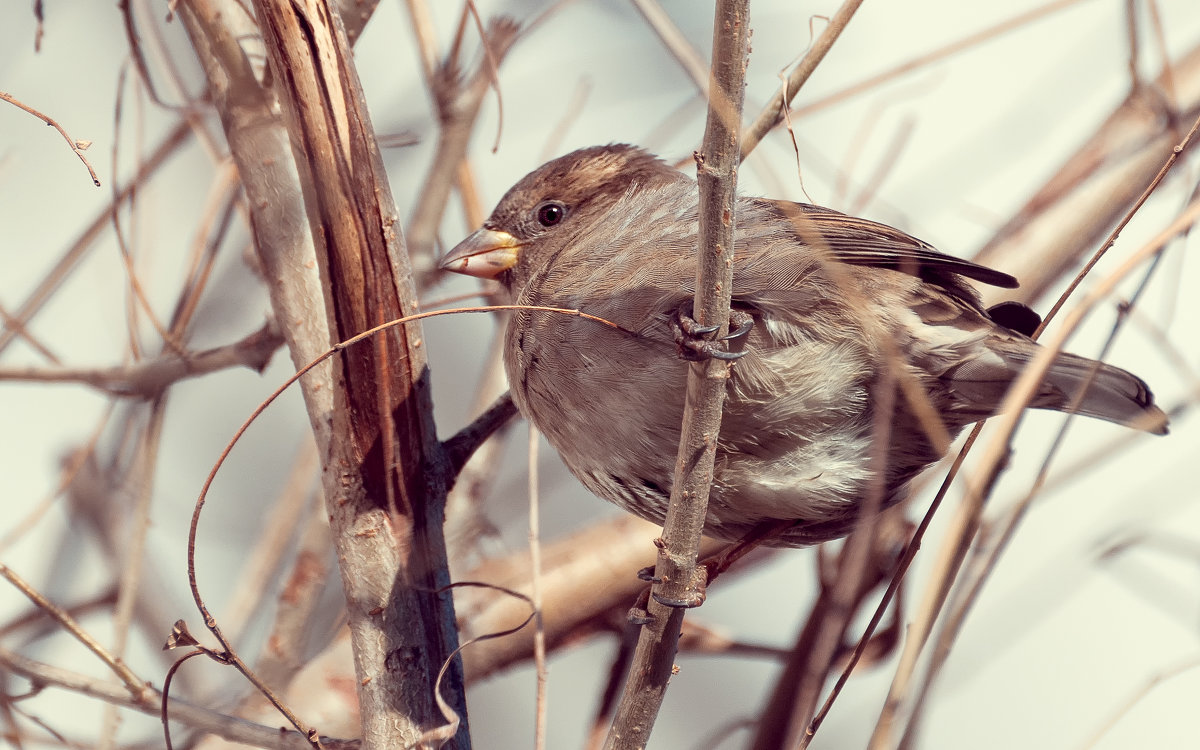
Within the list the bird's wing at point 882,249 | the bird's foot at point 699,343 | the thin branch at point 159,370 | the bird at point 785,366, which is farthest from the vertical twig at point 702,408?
the thin branch at point 159,370

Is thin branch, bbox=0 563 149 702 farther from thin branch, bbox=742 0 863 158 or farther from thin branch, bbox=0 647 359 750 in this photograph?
thin branch, bbox=742 0 863 158

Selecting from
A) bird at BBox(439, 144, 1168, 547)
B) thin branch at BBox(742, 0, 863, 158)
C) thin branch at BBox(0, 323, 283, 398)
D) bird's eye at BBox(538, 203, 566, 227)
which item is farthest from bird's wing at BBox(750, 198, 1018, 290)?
thin branch at BBox(0, 323, 283, 398)

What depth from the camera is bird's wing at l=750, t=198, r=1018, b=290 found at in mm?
2326

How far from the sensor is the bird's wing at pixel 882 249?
233 centimetres

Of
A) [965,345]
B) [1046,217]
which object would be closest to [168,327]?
[965,345]

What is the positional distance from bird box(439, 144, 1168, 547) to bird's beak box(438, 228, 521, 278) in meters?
0.66

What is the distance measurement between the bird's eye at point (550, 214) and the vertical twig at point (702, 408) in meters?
1.58

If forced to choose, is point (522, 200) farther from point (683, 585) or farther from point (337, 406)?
point (683, 585)

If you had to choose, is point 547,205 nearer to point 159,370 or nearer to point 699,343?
point 159,370

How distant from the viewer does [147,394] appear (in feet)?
9.12

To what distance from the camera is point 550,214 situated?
3418 millimetres

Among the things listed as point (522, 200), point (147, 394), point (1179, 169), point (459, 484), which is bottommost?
point (147, 394)

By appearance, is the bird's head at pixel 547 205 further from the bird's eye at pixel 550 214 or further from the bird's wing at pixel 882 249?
the bird's wing at pixel 882 249

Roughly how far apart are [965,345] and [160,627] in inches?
113
